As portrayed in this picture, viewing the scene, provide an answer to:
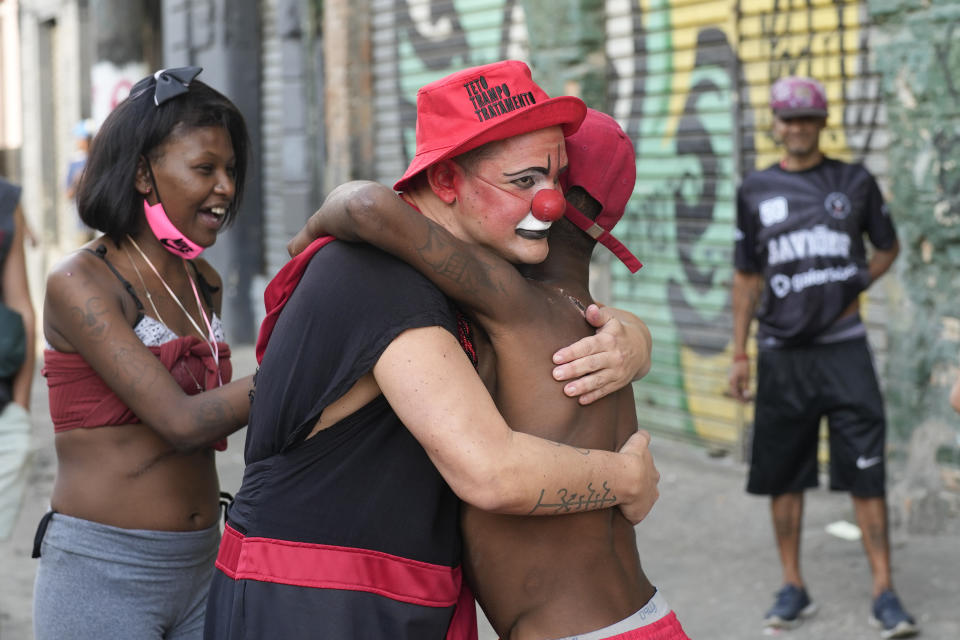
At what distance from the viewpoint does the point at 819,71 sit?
20.1 feet

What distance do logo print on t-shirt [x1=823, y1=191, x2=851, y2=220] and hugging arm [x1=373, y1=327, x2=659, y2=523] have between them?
10.1 ft

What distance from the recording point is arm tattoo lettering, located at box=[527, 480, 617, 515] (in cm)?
209

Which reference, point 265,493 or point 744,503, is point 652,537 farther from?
point 265,493

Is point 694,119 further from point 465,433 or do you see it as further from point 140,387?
point 465,433

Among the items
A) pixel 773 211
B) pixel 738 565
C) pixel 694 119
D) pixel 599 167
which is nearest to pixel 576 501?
pixel 599 167

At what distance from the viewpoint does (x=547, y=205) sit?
220 cm

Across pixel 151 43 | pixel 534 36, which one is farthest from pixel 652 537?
pixel 151 43

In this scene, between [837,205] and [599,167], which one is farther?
[837,205]

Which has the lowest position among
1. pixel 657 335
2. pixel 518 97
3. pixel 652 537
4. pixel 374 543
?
pixel 652 537

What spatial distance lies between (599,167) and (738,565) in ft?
11.5

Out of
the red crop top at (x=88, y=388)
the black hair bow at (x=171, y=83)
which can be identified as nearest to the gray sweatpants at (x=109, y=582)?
the red crop top at (x=88, y=388)

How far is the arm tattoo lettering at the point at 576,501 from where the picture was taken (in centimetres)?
209

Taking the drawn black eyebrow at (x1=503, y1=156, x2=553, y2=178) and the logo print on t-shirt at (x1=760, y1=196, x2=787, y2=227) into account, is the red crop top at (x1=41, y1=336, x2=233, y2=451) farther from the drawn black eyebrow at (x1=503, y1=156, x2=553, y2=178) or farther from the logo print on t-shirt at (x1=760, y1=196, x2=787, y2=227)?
the logo print on t-shirt at (x1=760, y1=196, x2=787, y2=227)

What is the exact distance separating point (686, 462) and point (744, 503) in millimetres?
732
